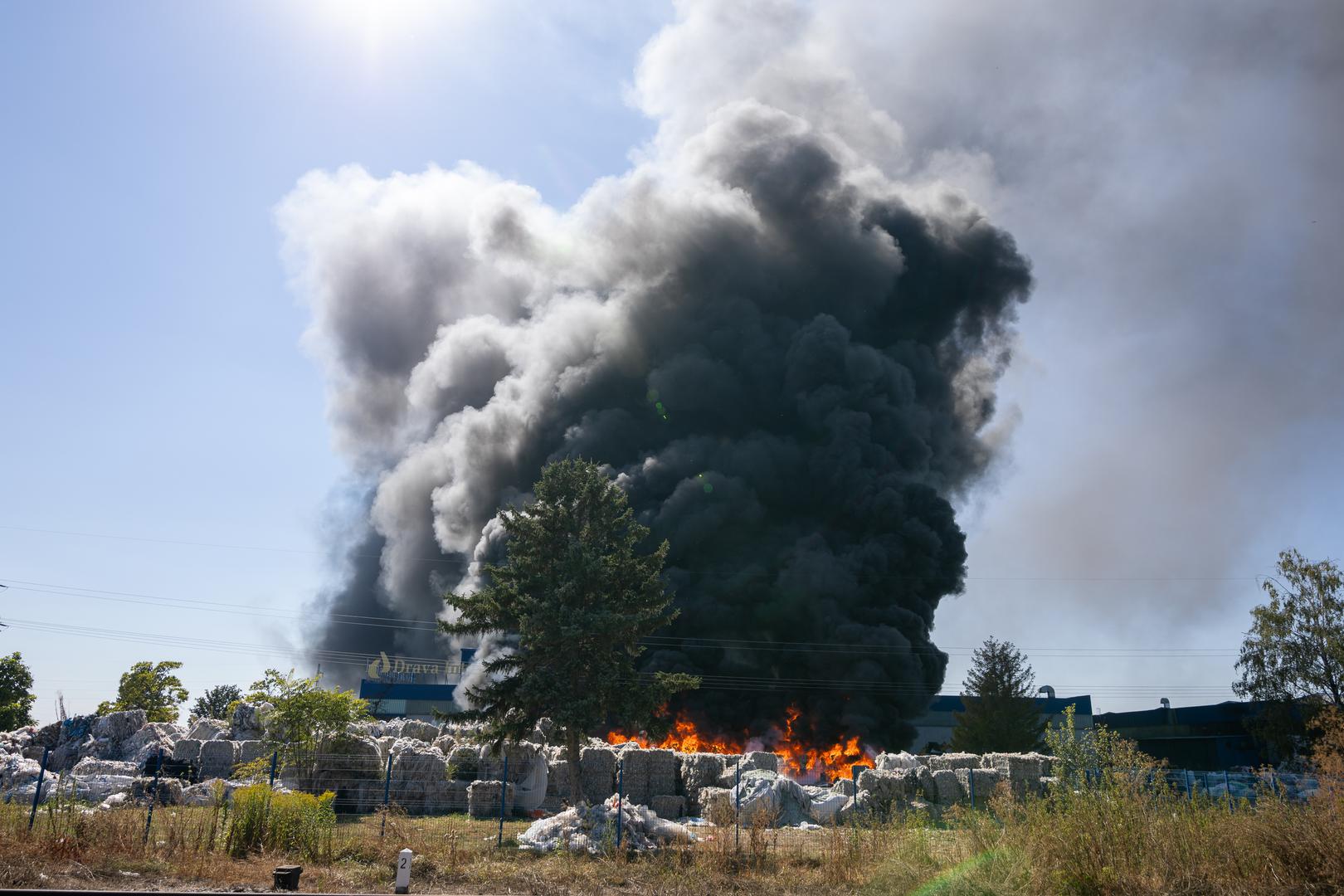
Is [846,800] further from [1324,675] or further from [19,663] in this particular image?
[19,663]

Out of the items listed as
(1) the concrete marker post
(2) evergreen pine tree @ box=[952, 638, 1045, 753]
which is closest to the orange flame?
(2) evergreen pine tree @ box=[952, 638, 1045, 753]

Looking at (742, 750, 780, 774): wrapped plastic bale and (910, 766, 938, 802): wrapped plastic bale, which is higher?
(742, 750, 780, 774): wrapped plastic bale

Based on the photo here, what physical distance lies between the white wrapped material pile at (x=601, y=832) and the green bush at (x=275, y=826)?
4.28 metres

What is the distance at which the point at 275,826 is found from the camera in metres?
16.1

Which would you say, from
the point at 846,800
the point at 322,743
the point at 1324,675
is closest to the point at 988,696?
the point at 1324,675

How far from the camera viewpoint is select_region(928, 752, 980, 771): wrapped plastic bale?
114 ft

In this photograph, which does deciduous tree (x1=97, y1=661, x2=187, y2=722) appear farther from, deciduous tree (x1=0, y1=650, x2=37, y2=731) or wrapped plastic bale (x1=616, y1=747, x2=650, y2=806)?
wrapped plastic bale (x1=616, y1=747, x2=650, y2=806)

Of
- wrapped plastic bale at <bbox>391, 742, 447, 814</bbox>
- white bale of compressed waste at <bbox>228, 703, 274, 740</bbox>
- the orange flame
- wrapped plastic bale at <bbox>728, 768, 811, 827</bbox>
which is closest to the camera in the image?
wrapped plastic bale at <bbox>728, 768, 811, 827</bbox>

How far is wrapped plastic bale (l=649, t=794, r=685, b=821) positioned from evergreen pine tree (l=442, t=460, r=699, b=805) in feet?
8.48

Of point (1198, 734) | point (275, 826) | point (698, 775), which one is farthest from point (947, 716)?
point (275, 826)

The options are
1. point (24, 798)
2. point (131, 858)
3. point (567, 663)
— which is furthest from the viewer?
point (567, 663)

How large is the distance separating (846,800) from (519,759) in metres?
12.1

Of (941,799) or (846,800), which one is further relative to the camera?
(941,799)

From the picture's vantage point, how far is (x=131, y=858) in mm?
14477
